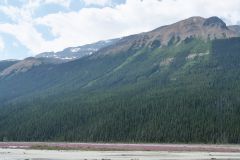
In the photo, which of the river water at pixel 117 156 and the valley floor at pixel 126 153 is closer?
the river water at pixel 117 156

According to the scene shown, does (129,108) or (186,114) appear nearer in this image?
(186,114)

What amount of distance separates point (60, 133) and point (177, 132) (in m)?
51.3

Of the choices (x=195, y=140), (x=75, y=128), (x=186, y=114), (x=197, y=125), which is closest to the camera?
(x=195, y=140)

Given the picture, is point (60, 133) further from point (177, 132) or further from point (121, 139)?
point (177, 132)

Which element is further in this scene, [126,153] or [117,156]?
[126,153]

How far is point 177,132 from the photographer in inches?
6437

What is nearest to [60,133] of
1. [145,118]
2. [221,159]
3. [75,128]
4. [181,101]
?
[75,128]

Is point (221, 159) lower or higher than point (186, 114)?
lower

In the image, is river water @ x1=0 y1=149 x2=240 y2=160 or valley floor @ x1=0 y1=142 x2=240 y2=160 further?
valley floor @ x1=0 y1=142 x2=240 y2=160

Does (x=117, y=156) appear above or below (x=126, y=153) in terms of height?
below

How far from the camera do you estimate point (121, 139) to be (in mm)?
169875

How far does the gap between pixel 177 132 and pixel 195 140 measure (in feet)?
33.6

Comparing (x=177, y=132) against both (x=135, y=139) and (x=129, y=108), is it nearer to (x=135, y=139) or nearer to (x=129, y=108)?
(x=135, y=139)

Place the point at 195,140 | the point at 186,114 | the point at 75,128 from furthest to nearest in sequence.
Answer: the point at 75,128 < the point at 186,114 < the point at 195,140
